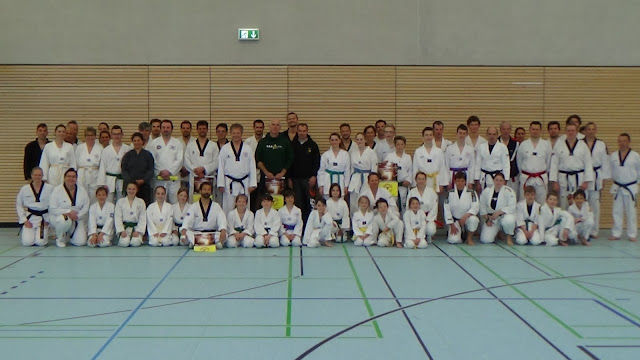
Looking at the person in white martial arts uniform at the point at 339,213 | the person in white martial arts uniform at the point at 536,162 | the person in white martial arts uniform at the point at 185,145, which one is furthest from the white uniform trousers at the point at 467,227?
the person in white martial arts uniform at the point at 185,145

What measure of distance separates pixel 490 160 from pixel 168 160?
5.35 m

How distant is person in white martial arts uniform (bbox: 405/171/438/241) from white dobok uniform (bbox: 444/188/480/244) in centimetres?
22

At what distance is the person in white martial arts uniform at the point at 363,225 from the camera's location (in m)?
9.34

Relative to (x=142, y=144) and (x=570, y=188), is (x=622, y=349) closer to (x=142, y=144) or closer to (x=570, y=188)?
(x=570, y=188)

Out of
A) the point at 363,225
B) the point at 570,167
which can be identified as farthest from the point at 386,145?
the point at 570,167

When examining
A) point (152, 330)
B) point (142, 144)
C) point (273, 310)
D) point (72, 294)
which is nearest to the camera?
point (152, 330)

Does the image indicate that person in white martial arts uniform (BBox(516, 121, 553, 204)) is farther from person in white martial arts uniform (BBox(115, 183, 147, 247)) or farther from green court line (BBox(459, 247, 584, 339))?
person in white martial arts uniform (BBox(115, 183, 147, 247))

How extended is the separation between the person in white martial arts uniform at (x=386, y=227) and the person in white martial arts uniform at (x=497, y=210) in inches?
57.9

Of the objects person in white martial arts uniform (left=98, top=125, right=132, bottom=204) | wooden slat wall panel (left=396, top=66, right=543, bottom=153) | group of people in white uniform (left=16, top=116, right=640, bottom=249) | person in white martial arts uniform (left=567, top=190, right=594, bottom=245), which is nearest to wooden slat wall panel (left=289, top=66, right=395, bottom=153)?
wooden slat wall panel (left=396, top=66, right=543, bottom=153)

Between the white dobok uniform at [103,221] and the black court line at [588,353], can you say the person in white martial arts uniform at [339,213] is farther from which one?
the black court line at [588,353]
